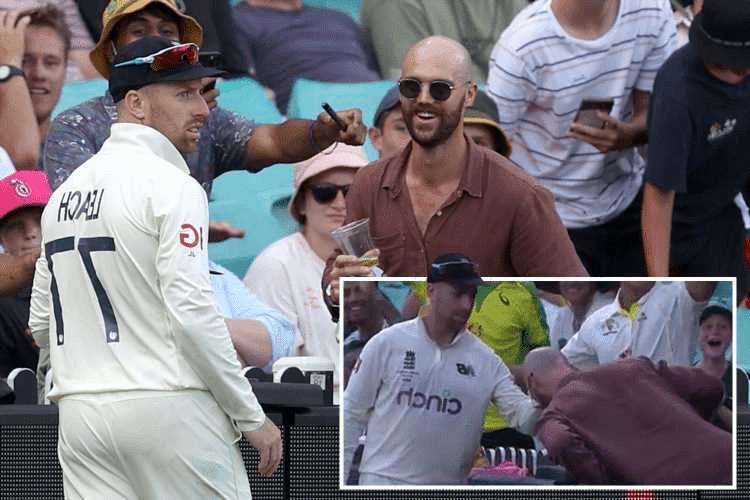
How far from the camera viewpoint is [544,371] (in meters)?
5.24

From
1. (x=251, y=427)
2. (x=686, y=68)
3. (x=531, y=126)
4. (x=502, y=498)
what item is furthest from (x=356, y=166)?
(x=251, y=427)

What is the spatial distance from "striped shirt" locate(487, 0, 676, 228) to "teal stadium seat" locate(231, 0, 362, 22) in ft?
2.96

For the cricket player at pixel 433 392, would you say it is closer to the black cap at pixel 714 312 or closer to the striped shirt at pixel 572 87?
the black cap at pixel 714 312

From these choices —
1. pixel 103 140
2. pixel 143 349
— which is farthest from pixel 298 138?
pixel 143 349

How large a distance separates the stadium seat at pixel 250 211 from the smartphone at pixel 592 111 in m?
1.36

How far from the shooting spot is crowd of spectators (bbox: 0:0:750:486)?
523 cm

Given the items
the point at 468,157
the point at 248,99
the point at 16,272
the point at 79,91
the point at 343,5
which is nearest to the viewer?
the point at 468,157

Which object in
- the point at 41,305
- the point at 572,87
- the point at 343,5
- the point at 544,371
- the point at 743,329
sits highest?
the point at 343,5

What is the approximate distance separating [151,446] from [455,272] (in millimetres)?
1150

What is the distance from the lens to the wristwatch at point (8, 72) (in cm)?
752

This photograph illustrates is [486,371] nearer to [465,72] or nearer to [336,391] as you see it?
[465,72]

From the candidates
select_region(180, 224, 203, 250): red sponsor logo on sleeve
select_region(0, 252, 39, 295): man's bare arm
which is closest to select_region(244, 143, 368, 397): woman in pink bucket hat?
select_region(0, 252, 39, 295): man's bare arm

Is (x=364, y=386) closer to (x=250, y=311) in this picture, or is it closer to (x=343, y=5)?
(x=250, y=311)

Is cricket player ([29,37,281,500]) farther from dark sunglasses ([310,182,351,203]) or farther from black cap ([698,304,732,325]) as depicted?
dark sunglasses ([310,182,351,203])
